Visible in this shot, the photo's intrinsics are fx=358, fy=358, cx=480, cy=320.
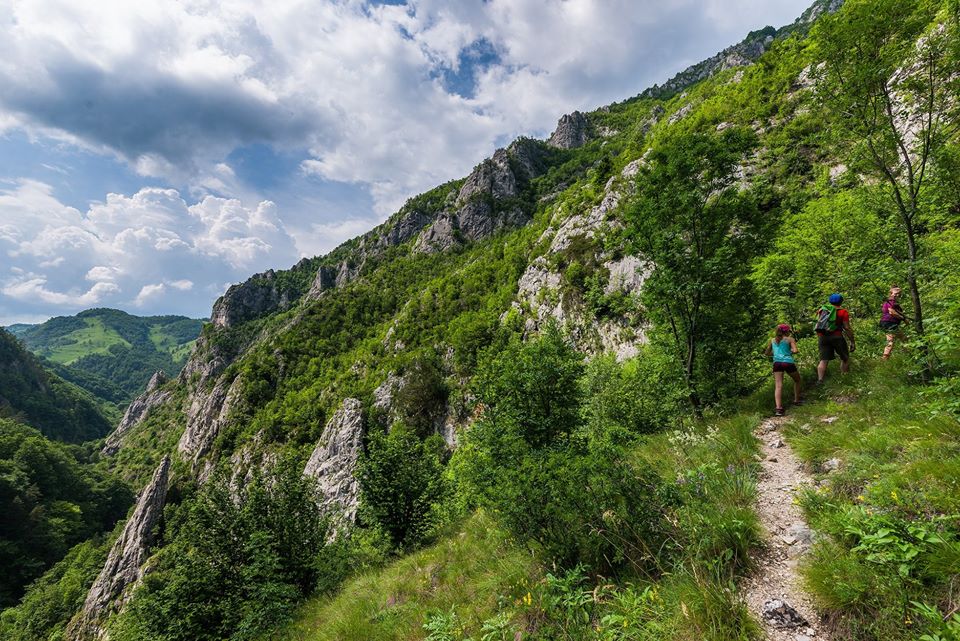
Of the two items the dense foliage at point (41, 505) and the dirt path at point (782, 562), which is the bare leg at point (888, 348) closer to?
the dirt path at point (782, 562)

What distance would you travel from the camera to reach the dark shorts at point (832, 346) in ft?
26.2

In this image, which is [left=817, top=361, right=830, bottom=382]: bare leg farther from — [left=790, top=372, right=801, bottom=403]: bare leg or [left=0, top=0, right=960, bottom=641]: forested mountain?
[left=790, top=372, right=801, bottom=403]: bare leg

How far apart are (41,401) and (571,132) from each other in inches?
8936

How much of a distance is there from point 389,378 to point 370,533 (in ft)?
124

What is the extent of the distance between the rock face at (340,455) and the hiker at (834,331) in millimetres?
37342

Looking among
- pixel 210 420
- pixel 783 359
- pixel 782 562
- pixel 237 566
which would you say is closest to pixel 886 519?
pixel 782 562

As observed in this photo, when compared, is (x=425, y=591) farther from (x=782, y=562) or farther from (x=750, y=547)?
(x=782, y=562)

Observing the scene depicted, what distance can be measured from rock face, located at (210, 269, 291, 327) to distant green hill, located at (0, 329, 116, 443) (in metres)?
71.3

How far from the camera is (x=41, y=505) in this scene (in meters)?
68.3

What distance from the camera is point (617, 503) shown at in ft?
15.2

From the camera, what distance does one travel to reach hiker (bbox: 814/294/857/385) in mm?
8008

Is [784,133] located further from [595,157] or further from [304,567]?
[595,157]

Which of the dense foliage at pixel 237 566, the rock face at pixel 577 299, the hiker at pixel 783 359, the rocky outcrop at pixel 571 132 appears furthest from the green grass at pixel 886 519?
the rocky outcrop at pixel 571 132

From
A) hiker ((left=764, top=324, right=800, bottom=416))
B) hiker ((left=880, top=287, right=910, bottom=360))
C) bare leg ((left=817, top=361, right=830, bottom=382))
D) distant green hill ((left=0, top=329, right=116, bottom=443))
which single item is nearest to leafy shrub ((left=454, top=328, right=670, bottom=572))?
hiker ((left=764, top=324, right=800, bottom=416))
